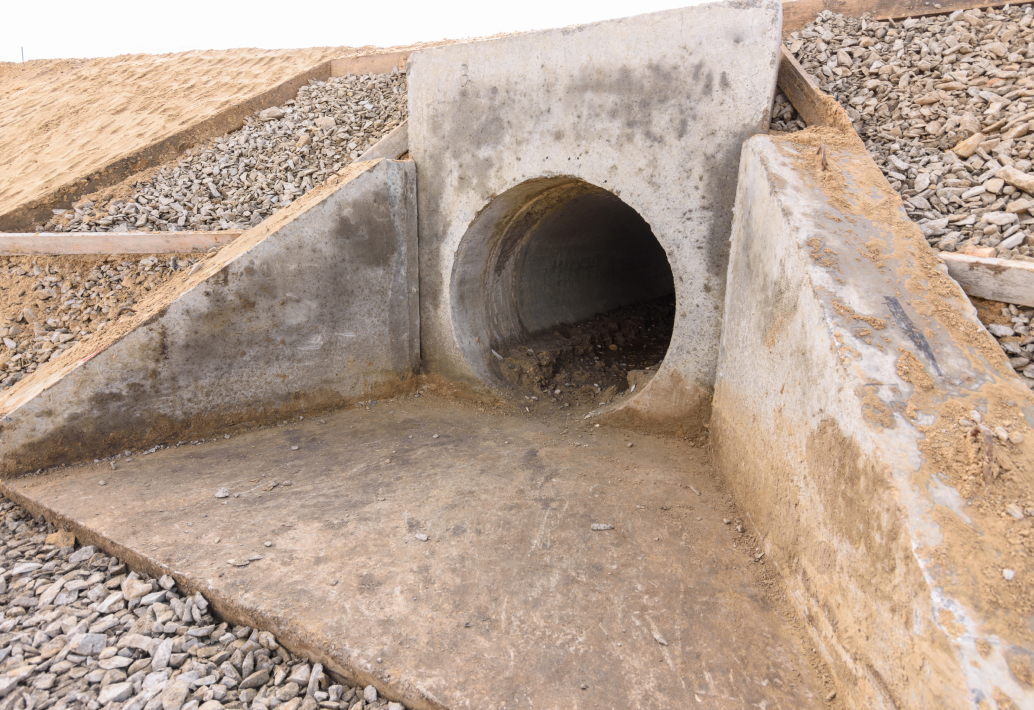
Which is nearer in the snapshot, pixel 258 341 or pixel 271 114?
pixel 258 341

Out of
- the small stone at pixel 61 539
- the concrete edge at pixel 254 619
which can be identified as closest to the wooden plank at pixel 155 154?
the concrete edge at pixel 254 619

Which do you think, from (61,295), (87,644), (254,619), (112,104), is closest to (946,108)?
(254,619)

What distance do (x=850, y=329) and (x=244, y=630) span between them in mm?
2989

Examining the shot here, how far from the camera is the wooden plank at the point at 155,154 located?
6.24m

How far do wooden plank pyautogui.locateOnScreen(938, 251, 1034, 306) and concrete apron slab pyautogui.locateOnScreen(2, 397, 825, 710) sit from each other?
5.55 ft

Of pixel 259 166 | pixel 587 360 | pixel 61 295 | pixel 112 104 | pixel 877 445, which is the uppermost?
pixel 112 104

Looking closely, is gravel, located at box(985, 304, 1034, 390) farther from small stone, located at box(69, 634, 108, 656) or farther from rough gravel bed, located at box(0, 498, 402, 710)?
small stone, located at box(69, 634, 108, 656)

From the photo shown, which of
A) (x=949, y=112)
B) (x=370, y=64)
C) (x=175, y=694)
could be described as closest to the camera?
(x=175, y=694)

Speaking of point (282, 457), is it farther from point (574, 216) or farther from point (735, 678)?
point (574, 216)

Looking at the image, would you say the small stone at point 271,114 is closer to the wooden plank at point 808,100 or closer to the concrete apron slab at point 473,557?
the concrete apron slab at point 473,557

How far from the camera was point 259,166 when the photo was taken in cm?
653

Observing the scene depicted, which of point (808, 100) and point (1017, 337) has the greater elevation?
point (808, 100)

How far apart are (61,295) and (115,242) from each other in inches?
25.2

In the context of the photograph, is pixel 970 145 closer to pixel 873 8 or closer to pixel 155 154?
pixel 873 8
